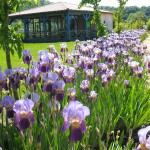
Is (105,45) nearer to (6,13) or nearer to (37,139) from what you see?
(6,13)

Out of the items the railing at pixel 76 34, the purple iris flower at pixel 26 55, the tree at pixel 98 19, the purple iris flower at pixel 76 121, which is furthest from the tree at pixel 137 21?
the purple iris flower at pixel 76 121

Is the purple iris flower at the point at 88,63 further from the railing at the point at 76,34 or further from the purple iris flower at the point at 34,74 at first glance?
the railing at the point at 76,34

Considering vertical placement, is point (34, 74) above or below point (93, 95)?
above

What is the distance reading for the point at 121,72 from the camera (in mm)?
5512

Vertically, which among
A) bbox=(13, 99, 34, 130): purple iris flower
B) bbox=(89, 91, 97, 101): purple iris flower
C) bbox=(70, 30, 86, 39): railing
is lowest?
bbox=(70, 30, 86, 39): railing

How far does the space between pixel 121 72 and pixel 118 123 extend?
182cm

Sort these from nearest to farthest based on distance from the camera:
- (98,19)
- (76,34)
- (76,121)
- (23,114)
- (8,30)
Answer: (76,121) → (23,114) → (8,30) → (98,19) → (76,34)

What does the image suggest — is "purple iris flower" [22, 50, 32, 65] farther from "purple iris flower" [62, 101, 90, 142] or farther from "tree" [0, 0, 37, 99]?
"purple iris flower" [62, 101, 90, 142]

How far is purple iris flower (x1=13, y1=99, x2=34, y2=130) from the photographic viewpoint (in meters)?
1.93

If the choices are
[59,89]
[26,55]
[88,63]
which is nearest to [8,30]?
[26,55]

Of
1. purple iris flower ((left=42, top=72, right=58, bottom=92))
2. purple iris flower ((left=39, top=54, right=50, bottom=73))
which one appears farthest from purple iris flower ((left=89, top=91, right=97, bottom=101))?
purple iris flower ((left=42, top=72, right=58, bottom=92))

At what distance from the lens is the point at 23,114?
6.38 feet

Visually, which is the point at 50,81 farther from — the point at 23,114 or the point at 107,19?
the point at 107,19

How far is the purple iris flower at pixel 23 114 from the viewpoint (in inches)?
76.1
